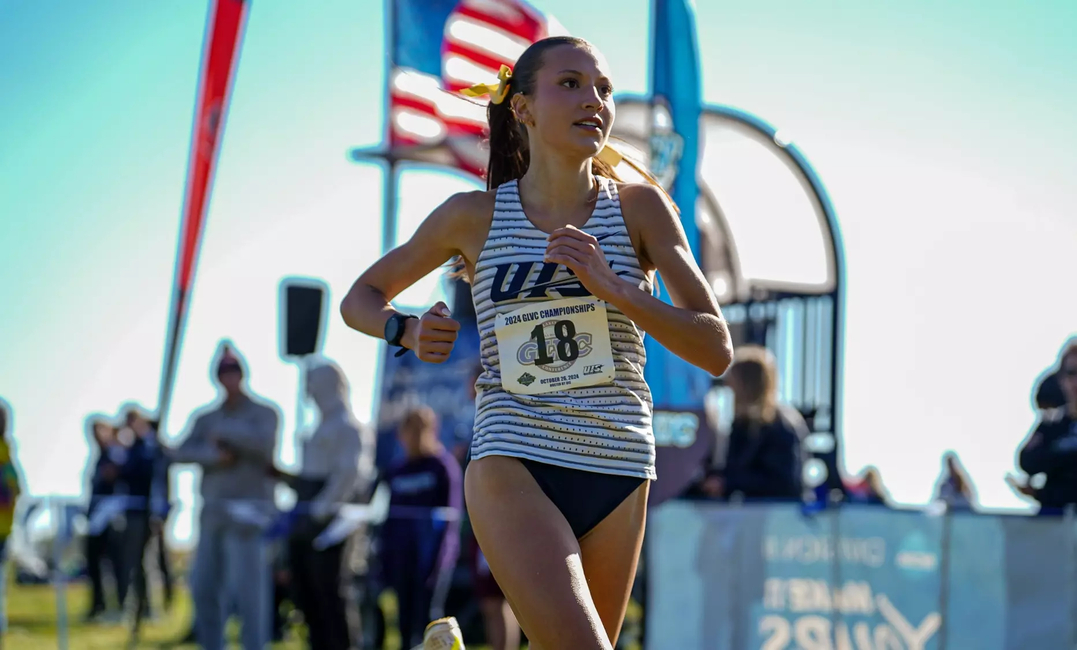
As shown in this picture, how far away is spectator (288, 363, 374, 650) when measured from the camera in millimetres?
8562

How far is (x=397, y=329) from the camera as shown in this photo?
311 cm

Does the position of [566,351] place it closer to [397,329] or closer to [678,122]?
[397,329]

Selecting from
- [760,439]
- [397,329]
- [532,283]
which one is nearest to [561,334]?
[532,283]

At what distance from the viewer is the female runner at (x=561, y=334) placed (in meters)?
2.87

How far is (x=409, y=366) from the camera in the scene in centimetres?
1162

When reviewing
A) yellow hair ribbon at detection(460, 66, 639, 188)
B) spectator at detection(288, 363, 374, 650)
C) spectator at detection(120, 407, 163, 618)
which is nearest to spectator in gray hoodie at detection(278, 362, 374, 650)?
spectator at detection(288, 363, 374, 650)

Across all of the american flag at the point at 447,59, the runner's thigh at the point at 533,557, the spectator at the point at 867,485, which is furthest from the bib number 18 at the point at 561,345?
the spectator at the point at 867,485

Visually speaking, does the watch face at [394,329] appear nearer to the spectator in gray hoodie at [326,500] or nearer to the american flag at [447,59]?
the spectator in gray hoodie at [326,500]

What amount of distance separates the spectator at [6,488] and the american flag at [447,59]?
4.37 meters

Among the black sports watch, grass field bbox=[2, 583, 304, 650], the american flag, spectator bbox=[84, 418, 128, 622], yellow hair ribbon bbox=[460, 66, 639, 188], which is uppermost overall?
the american flag

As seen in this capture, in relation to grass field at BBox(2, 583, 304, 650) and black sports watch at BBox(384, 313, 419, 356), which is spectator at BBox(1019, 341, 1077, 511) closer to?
black sports watch at BBox(384, 313, 419, 356)

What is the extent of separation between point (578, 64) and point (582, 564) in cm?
117

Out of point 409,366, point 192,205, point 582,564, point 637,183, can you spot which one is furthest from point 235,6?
point 582,564

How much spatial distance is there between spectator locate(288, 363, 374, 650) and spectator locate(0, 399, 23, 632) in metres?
2.74
